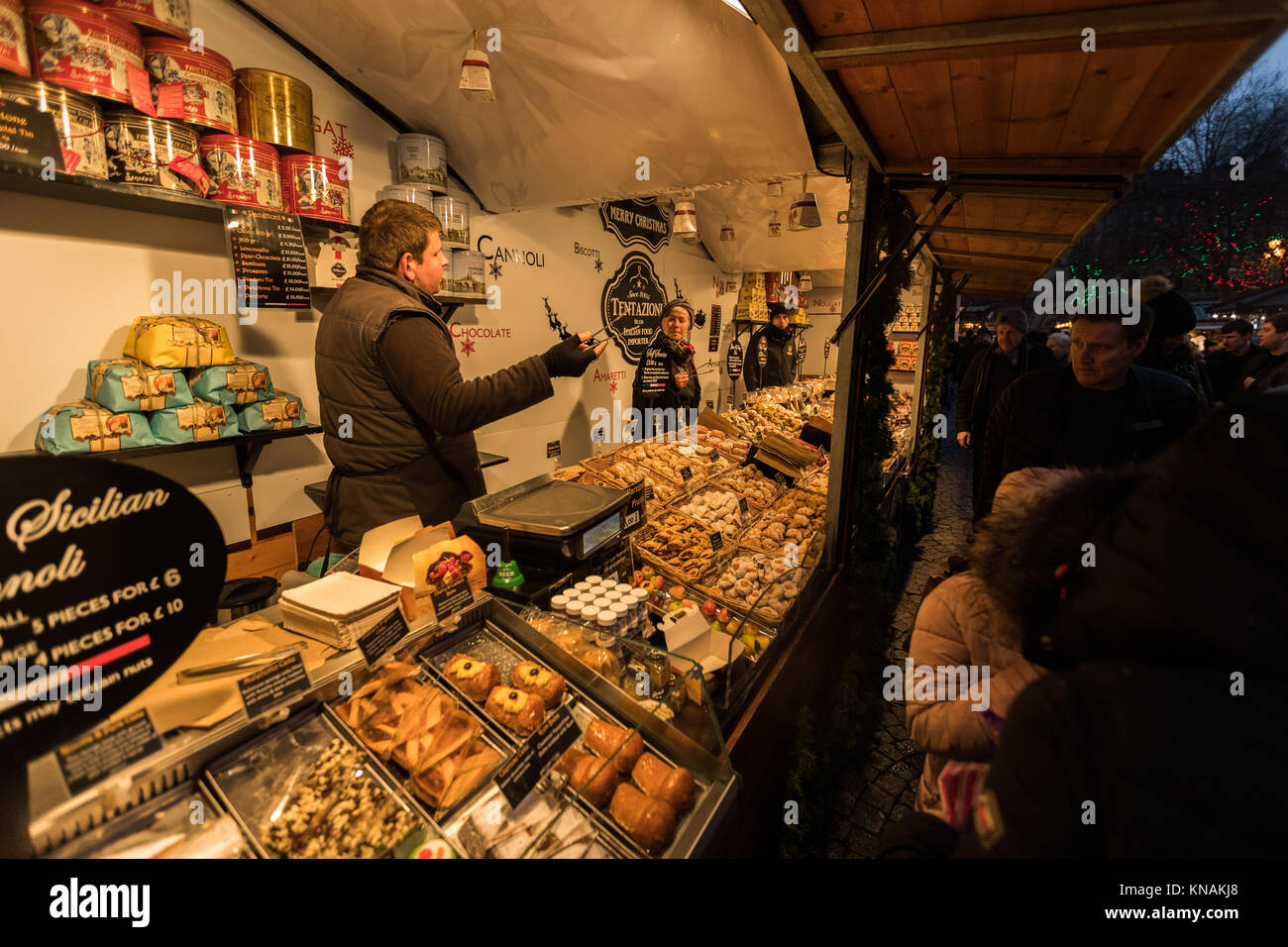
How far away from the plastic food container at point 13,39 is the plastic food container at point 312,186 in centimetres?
111

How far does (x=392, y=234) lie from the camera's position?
2.21 meters

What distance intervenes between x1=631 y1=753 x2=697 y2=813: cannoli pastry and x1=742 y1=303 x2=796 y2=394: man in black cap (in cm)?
721

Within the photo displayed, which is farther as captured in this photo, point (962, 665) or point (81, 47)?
point (81, 47)

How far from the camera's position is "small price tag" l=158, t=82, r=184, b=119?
256 cm

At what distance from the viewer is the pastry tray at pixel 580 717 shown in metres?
1.26

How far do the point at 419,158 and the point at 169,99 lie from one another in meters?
1.56

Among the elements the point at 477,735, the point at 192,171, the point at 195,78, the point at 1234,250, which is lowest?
the point at 477,735

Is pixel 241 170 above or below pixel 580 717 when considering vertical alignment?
above

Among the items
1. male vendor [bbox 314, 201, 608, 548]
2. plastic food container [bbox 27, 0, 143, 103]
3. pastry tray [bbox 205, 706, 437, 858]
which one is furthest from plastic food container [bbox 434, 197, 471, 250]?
pastry tray [bbox 205, 706, 437, 858]

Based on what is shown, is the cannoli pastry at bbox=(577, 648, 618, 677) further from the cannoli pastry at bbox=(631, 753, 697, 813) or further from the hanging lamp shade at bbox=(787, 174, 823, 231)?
the hanging lamp shade at bbox=(787, 174, 823, 231)

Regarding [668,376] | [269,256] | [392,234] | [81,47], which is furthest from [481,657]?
[668,376]

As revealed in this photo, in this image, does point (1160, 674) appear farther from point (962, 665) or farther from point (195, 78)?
point (195, 78)

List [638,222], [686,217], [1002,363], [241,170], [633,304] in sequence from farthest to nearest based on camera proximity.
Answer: [633,304]
[638,222]
[686,217]
[1002,363]
[241,170]

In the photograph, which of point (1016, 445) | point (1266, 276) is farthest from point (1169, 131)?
point (1266, 276)
